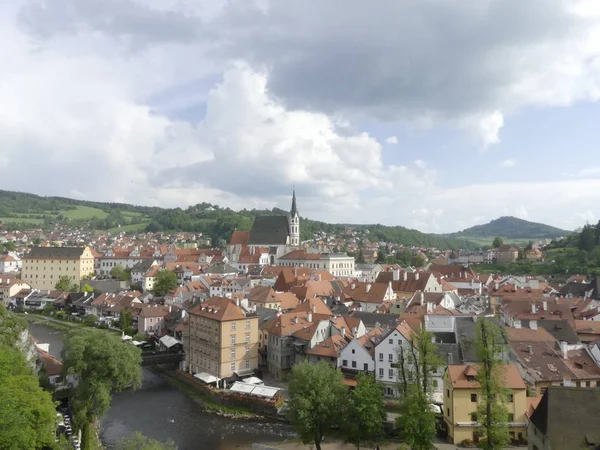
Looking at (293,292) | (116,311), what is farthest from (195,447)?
(116,311)

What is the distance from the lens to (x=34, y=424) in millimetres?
21453

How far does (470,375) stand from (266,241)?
94.1m

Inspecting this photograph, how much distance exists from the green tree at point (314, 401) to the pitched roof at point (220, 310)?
488 inches

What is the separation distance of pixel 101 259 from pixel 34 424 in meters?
93.9

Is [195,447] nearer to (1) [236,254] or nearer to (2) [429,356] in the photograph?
(2) [429,356]

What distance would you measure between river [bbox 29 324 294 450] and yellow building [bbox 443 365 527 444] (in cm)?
1016

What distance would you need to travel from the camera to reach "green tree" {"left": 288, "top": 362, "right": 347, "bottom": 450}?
2798cm

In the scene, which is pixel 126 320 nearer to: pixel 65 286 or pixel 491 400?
pixel 65 286

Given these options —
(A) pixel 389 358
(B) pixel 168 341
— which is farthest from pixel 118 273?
(A) pixel 389 358

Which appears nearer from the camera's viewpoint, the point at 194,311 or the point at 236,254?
the point at 194,311

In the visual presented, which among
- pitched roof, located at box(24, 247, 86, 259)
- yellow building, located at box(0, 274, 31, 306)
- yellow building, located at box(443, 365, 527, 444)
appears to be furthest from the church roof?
yellow building, located at box(443, 365, 527, 444)

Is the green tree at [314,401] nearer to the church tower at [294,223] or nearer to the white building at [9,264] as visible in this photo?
the church tower at [294,223]

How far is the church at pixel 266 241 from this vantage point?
112562 mm

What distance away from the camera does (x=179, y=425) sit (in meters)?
33.5
